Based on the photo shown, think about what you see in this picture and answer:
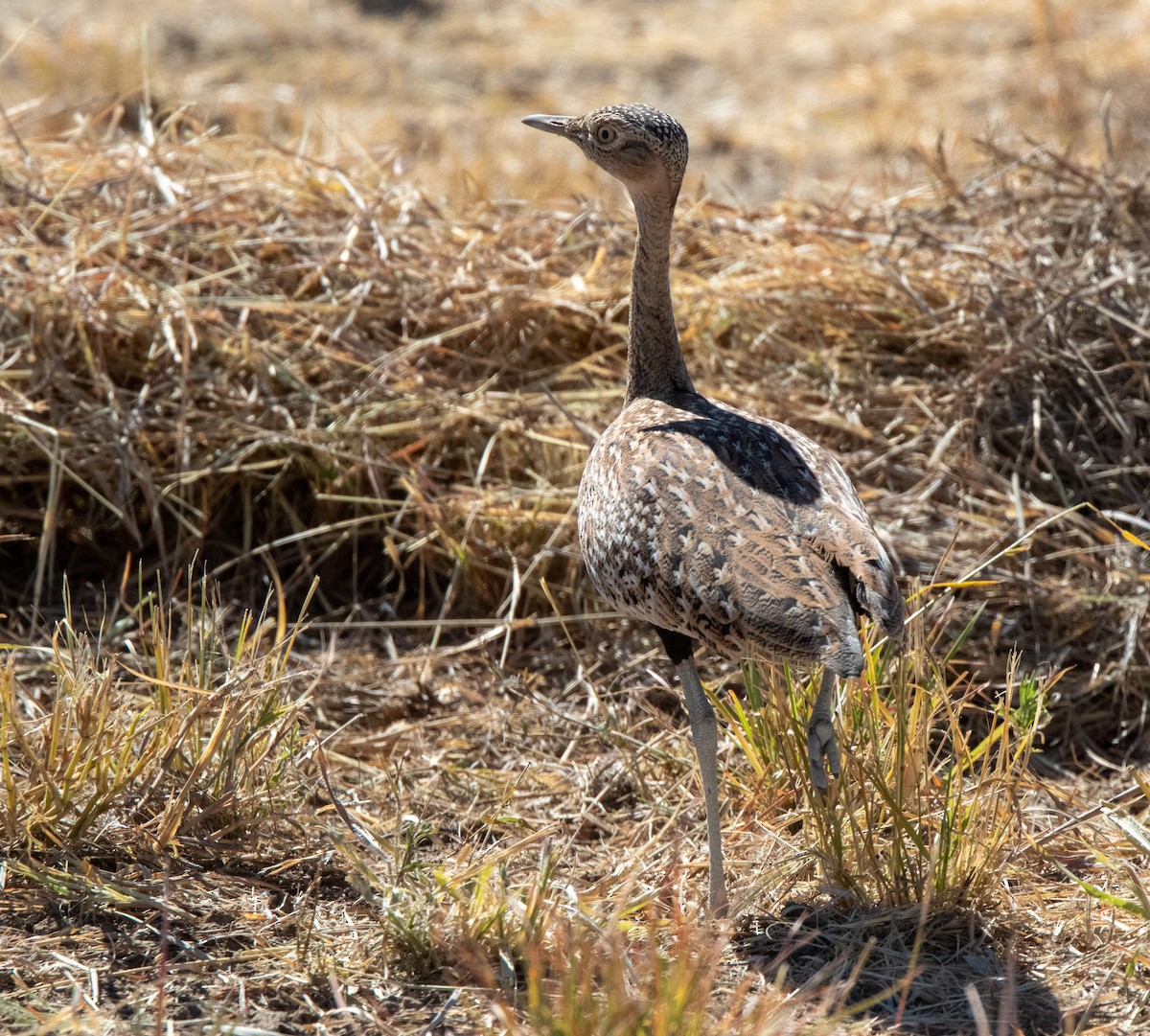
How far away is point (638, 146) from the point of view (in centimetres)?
405

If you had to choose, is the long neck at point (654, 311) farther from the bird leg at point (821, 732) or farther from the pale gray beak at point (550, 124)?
the bird leg at point (821, 732)

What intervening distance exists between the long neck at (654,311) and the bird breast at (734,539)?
254 millimetres

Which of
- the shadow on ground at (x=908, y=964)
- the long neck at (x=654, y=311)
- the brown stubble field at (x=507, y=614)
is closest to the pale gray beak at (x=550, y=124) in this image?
the long neck at (x=654, y=311)

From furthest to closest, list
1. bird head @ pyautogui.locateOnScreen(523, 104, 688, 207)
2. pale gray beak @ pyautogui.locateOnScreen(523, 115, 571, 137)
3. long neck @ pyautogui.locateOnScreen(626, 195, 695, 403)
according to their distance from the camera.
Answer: pale gray beak @ pyautogui.locateOnScreen(523, 115, 571, 137) → long neck @ pyautogui.locateOnScreen(626, 195, 695, 403) → bird head @ pyautogui.locateOnScreen(523, 104, 688, 207)

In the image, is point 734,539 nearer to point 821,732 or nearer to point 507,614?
point 821,732

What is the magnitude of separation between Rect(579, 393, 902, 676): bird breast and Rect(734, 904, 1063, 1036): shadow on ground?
26.3 inches

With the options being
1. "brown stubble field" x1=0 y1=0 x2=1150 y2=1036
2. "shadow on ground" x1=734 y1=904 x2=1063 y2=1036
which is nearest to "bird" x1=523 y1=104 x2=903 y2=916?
"shadow on ground" x1=734 y1=904 x2=1063 y2=1036

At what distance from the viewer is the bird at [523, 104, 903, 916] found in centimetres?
310

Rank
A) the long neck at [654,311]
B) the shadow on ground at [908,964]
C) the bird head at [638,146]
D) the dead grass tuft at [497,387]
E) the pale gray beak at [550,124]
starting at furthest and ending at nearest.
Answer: the dead grass tuft at [497,387] < the pale gray beak at [550,124] < the long neck at [654,311] < the bird head at [638,146] < the shadow on ground at [908,964]

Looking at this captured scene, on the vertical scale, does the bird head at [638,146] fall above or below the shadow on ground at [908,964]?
above

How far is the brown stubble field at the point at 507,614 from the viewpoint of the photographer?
313 centimetres

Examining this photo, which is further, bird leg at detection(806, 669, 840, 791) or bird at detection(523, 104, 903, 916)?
bird leg at detection(806, 669, 840, 791)

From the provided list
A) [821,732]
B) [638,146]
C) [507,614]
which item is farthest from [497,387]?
[821,732]

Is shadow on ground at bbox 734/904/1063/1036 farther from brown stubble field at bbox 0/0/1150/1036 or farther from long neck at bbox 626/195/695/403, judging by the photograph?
long neck at bbox 626/195/695/403
